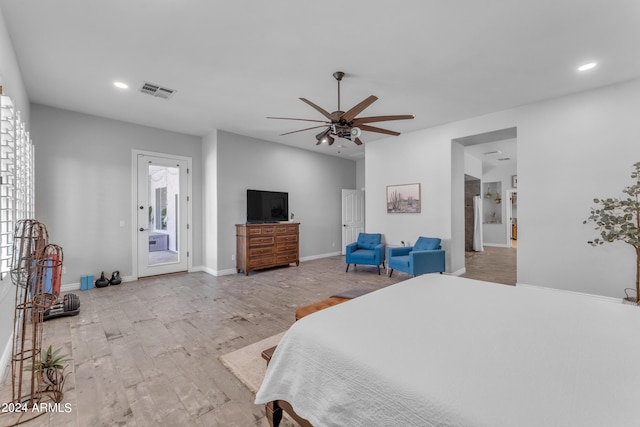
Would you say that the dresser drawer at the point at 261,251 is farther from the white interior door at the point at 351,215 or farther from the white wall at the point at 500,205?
the white wall at the point at 500,205

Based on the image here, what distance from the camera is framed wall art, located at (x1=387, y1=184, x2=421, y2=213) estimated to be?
5.65 m

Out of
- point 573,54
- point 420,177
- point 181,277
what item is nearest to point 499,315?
point 573,54

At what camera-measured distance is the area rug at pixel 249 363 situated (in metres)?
2.09

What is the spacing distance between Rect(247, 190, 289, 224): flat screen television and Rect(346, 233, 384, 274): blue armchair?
1781 mm

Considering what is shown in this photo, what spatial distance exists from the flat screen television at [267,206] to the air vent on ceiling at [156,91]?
240cm

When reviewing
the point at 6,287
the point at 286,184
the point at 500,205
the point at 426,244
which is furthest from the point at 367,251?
the point at 500,205

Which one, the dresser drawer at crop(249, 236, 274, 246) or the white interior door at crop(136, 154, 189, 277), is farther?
the dresser drawer at crop(249, 236, 274, 246)

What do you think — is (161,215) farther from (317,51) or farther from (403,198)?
(403,198)

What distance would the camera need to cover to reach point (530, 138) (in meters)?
4.30

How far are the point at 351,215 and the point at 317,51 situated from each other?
565cm

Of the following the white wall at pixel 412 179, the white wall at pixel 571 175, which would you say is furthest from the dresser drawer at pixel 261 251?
the white wall at pixel 571 175

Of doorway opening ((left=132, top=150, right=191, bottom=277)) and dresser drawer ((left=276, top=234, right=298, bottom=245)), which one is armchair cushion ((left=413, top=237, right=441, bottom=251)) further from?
doorway opening ((left=132, top=150, right=191, bottom=277))

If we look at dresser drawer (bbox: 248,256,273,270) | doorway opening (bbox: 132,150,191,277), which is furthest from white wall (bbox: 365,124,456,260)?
doorway opening (bbox: 132,150,191,277)

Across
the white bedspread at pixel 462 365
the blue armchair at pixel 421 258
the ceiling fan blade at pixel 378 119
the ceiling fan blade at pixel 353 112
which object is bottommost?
the blue armchair at pixel 421 258
